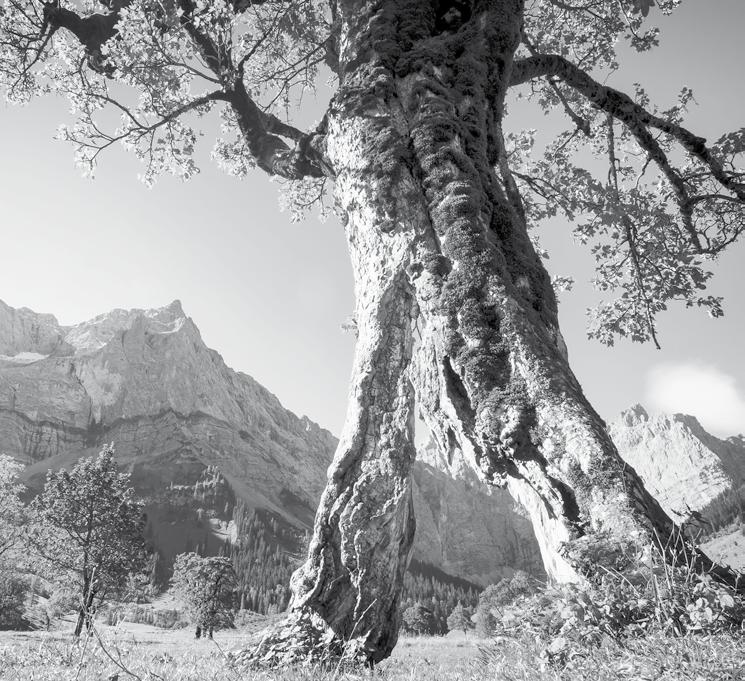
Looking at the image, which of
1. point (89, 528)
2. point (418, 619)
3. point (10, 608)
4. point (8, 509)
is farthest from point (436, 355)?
point (418, 619)

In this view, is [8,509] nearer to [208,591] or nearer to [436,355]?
[208,591]

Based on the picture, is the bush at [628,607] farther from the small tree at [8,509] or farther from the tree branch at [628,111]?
the small tree at [8,509]

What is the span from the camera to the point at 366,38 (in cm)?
885

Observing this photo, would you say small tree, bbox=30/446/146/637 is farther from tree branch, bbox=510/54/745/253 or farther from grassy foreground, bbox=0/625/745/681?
tree branch, bbox=510/54/745/253

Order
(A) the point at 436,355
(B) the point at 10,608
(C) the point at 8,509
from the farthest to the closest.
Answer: (B) the point at 10,608 → (C) the point at 8,509 → (A) the point at 436,355

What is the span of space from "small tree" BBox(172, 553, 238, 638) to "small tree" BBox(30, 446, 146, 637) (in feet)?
87.2

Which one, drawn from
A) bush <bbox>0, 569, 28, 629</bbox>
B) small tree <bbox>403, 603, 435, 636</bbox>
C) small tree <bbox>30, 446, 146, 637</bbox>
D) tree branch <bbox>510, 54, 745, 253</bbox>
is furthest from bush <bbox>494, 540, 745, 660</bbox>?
small tree <bbox>403, 603, 435, 636</bbox>

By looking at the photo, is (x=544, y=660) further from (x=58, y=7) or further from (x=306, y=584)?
(x=58, y=7)

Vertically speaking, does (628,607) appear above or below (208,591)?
above

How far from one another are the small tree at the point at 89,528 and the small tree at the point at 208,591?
26.6 metres

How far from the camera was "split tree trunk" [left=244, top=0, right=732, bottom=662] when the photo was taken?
4.71m

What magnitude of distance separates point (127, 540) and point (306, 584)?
33.8 meters

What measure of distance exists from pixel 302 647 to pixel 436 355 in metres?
3.57

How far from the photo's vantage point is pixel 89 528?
106ft
